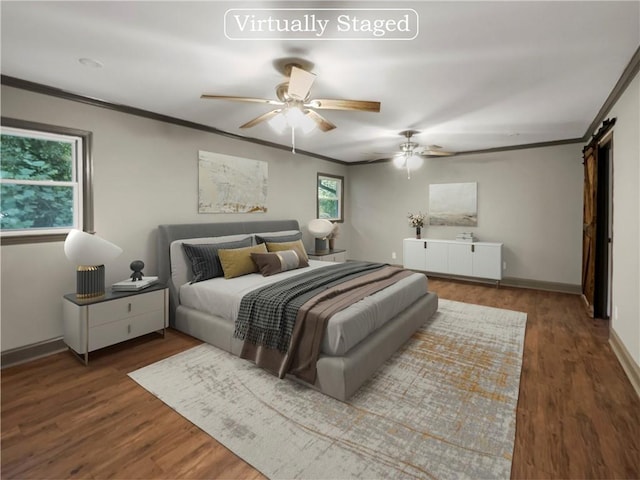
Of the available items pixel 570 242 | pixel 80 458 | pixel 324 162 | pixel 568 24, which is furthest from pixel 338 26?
pixel 570 242

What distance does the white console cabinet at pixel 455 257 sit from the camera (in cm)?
544

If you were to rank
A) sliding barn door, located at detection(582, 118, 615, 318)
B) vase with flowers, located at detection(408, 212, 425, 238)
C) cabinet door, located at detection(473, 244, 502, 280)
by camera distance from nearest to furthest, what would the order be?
sliding barn door, located at detection(582, 118, 615, 318) → cabinet door, located at detection(473, 244, 502, 280) → vase with flowers, located at detection(408, 212, 425, 238)

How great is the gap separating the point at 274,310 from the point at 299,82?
1766 millimetres

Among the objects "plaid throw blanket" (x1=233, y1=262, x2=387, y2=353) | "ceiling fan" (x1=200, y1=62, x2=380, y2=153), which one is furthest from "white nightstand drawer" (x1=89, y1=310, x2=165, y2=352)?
"ceiling fan" (x1=200, y1=62, x2=380, y2=153)

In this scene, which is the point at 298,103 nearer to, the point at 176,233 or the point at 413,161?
the point at 176,233

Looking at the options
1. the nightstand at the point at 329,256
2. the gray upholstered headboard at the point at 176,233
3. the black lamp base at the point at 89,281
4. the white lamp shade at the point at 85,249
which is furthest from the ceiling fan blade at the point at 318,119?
the nightstand at the point at 329,256

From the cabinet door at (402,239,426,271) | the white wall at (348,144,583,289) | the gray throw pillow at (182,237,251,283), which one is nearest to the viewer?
the gray throw pillow at (182,237,251,283)

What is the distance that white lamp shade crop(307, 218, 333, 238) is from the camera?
230 inches

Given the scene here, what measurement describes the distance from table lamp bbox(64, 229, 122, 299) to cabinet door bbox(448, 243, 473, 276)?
5195 millimetres

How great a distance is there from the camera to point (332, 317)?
94.0 inches

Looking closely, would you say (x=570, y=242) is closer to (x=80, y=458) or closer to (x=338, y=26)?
(x=338, y=26)

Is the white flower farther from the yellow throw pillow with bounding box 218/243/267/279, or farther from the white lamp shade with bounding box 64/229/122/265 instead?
the white lamp shade with bounding box 64/229/122/265

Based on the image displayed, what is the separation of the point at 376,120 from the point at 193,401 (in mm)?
3526

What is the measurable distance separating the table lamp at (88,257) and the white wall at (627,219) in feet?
14.4
